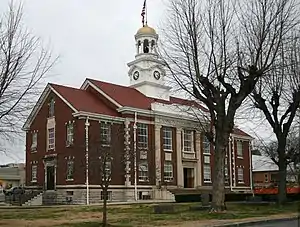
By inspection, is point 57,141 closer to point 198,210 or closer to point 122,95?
point 122,95

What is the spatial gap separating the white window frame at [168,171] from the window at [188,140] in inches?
122

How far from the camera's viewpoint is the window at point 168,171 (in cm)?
5212

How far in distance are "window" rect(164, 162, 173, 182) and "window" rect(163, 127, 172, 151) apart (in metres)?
1.64

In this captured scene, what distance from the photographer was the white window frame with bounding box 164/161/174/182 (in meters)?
52.1

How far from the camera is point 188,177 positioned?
5553 centimetres

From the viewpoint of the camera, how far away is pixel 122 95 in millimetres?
53812

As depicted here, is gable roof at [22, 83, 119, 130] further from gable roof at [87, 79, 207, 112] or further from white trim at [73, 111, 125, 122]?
gable roof at [87, 79, 207, 112]

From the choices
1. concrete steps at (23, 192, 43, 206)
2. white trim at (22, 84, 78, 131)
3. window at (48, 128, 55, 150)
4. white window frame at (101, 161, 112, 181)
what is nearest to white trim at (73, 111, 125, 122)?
white trim at (22, 84, 78, 131)

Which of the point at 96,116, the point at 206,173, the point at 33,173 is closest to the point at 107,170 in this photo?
the point at 96,116

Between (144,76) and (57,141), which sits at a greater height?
(144,76)

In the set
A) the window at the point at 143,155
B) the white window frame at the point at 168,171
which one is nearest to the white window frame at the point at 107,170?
the window at the point at 143,155

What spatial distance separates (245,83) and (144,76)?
103 ft

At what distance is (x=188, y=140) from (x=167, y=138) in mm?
3260

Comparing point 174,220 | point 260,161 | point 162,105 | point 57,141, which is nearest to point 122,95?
point 162,105
